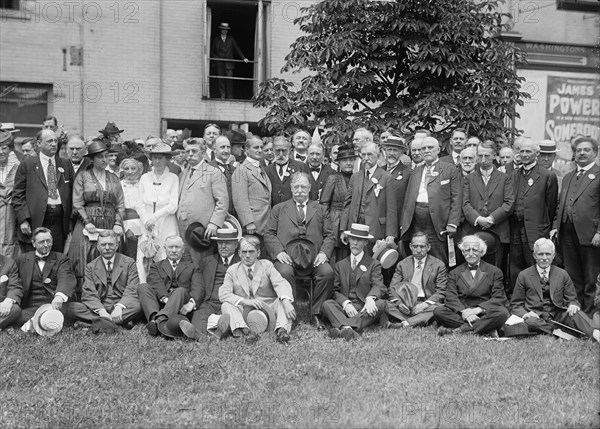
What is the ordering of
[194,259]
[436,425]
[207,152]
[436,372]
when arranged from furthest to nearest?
[207,152] < [194,259] < [436,372] < [436,425]

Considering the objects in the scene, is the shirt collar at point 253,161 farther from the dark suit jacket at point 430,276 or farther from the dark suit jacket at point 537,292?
the dark suit jacket at point 537,292

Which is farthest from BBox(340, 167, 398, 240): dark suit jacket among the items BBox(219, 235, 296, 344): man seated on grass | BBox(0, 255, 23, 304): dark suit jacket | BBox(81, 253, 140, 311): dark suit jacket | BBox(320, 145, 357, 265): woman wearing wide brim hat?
BBox(0, 255, 23, 304): dark suit jacket

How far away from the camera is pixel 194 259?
918 cm

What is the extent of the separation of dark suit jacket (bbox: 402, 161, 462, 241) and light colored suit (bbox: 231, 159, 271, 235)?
5.29 feet

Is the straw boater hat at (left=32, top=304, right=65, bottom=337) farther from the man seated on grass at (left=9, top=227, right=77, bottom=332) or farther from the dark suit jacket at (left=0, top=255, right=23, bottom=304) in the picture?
the dark suit jacket at (left=0, top=255, right=23, bottom=304)

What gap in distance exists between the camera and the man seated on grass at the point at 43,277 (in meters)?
8.67

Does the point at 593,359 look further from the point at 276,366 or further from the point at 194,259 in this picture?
the point at 194,259

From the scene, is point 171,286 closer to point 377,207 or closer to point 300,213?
point 300,213

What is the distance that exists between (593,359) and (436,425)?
221cm

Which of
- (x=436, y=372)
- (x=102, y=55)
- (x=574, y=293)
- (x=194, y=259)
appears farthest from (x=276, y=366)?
(x=102, y=55)

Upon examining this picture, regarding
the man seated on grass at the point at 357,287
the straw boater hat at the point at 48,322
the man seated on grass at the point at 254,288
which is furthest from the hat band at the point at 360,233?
the straw boater hat at the point at 48,322

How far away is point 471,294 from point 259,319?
2269 mm

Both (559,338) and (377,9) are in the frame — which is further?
(377,9)

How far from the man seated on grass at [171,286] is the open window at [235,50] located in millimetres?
8064
